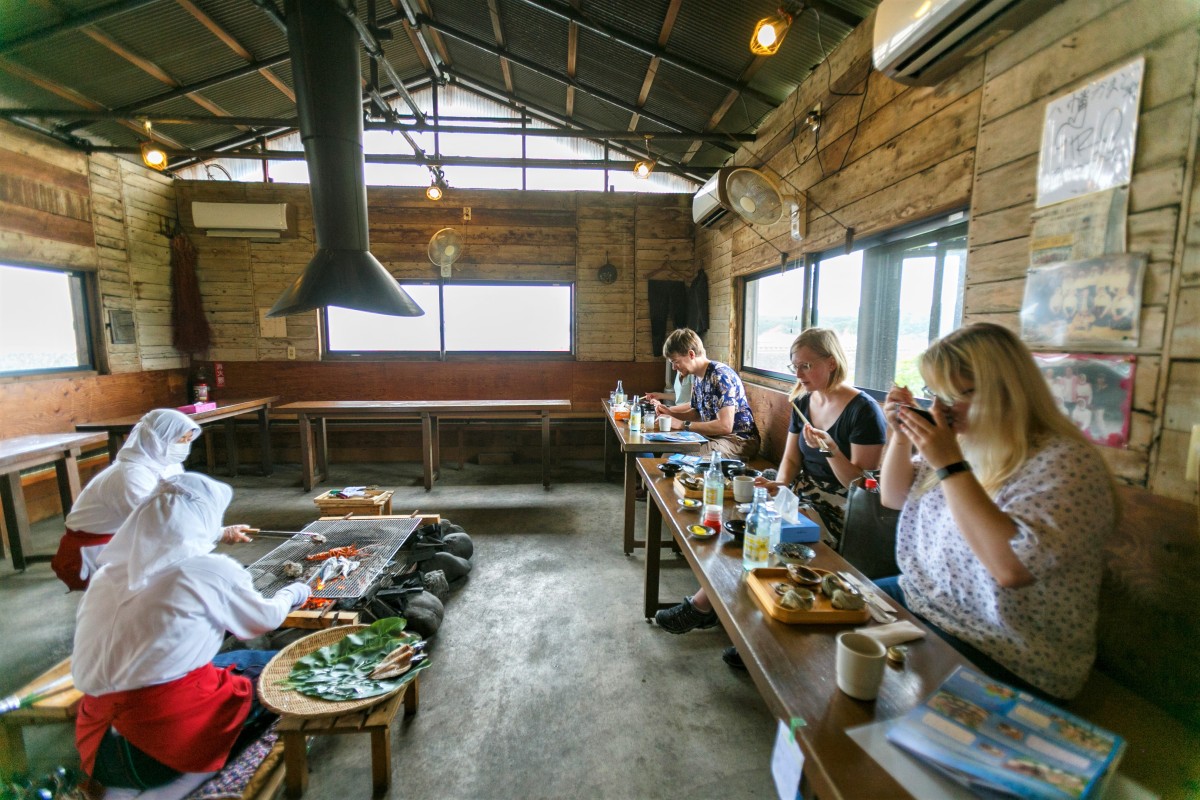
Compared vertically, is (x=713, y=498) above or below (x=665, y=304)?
below

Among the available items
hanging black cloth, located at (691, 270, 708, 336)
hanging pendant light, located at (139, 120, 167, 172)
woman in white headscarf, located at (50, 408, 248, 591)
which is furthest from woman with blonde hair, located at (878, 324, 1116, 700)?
hanging pendant light, located at (139, 120, 167, 172)

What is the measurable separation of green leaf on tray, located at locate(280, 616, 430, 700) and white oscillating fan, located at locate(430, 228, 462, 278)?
513 cm

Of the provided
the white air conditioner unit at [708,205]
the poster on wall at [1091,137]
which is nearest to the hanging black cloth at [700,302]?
the white air conditioner unit at [708,205]

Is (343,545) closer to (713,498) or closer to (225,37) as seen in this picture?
(713,498)

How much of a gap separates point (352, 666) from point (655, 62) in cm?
483

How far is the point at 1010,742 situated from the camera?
0.84 m

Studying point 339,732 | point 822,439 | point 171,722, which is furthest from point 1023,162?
point 171,722

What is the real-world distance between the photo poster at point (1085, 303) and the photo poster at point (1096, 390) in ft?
0.17

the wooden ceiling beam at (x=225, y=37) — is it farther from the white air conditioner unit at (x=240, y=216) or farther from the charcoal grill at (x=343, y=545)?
the charcoal grill at (x=343, y=545)

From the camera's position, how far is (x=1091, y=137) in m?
1.59

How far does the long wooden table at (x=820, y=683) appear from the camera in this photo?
0.82 metres

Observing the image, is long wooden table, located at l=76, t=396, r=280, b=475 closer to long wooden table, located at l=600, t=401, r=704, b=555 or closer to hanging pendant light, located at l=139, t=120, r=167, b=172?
hanging pendant light, located at l=139, t=120, r=167, b=172

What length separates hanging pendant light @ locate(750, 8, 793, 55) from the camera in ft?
8.52

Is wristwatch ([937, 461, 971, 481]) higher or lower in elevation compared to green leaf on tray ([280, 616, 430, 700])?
higher
